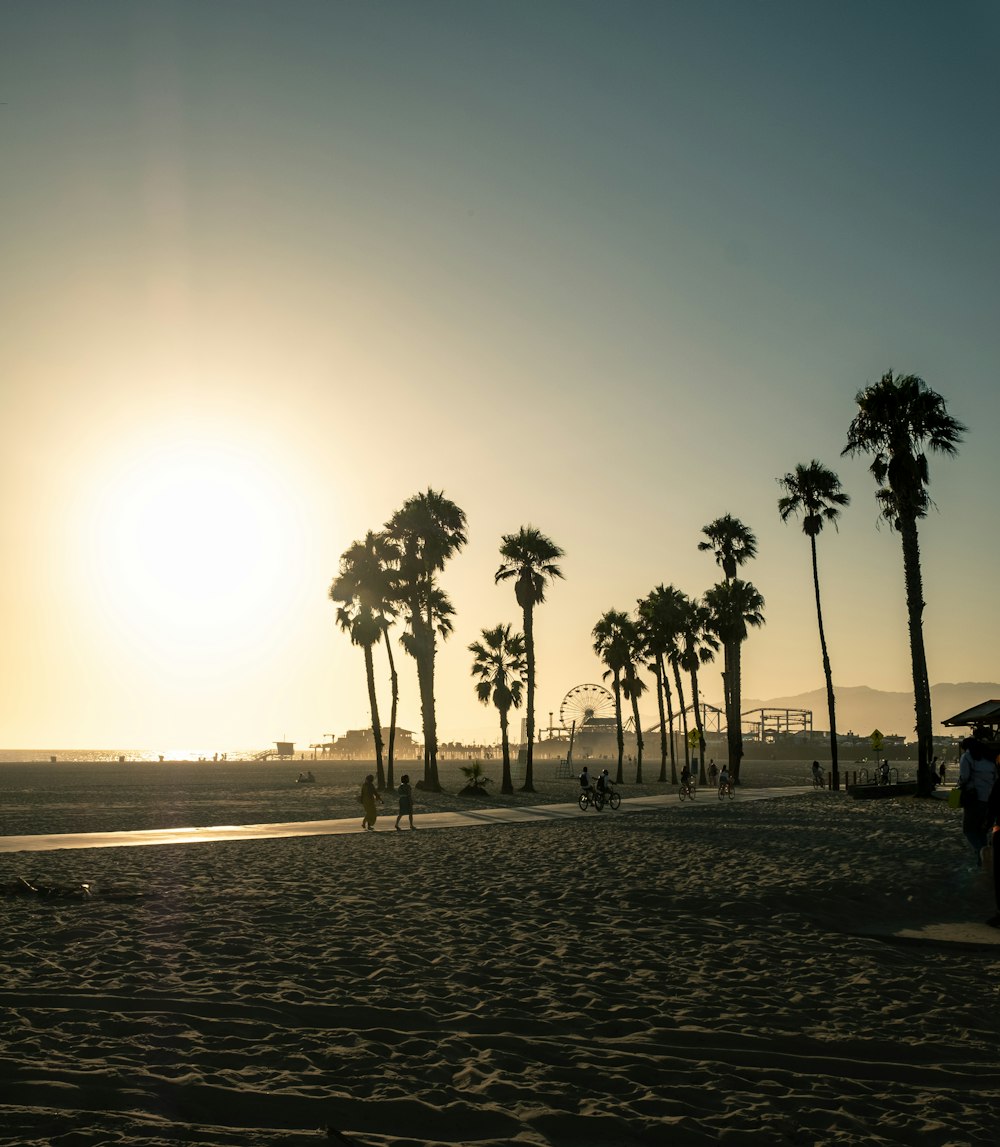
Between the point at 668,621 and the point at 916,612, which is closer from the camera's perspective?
the point at 916,612

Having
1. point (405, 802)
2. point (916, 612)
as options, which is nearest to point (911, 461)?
point (916, 612)

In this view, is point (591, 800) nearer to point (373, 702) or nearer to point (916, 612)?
point (916, 612)

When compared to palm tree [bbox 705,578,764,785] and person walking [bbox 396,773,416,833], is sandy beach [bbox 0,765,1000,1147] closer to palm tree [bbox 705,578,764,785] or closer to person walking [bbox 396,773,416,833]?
person walking [bbox 396,773,416,833]

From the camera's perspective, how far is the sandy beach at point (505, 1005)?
5.84 metres

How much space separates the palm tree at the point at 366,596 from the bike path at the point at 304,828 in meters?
16.8

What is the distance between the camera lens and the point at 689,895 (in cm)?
1410

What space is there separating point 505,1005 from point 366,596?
44.9 meters

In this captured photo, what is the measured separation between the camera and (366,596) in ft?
173

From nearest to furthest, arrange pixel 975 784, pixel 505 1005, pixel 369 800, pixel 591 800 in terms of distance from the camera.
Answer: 1. pixel 505 1005
2. pixel 975 784
3. pixel 369 800
4. pixel 591 800

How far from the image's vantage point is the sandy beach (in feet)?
19.1

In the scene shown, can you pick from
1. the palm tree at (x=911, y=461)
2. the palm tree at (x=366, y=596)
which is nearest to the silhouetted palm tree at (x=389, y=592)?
the palm tree at (x=366, y=596)

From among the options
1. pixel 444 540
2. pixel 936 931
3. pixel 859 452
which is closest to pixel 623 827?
pixel 936 931

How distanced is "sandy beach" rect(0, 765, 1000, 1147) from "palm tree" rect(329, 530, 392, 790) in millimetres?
34742

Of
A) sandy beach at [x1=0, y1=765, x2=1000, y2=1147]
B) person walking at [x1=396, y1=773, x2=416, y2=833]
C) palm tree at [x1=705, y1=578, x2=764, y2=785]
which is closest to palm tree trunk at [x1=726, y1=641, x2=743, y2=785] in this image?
palm tree at [x1=705, y1=578, x2=764, y2=785]
